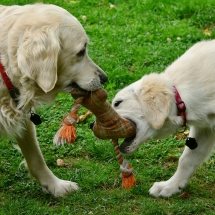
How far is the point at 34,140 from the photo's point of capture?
15.3 ft

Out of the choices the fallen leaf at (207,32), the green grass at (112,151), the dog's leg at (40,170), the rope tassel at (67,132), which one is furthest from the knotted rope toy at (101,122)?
the fallen leaf at (207,32)

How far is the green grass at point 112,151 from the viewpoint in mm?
4445

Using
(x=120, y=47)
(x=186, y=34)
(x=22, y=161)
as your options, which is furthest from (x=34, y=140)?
(x=186, y=34)

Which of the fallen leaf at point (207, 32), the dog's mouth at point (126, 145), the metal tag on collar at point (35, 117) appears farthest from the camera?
the fallen leaf at point (207, 32)

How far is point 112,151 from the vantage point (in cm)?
522

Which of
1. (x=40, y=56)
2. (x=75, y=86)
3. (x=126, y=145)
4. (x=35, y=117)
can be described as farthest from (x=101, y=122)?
(x=40, y=56)

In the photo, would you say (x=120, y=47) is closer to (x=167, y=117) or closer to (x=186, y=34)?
(x=186, y=34)

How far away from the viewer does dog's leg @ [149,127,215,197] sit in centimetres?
466

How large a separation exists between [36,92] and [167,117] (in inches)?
41.9

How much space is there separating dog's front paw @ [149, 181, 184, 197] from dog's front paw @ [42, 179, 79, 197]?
2.20 ft

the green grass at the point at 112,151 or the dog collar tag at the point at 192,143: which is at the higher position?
the dog collar tag at the point at 192,143

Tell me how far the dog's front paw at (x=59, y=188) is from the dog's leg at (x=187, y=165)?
688mm

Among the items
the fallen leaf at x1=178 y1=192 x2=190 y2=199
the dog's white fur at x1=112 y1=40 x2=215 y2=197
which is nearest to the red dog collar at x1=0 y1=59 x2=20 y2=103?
the dog's white fur at x1=112 y1=40 x2=215 y2=197

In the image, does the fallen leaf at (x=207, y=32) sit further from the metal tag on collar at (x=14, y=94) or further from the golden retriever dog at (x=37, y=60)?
the metal tag on collar at (x=14, y=94)
